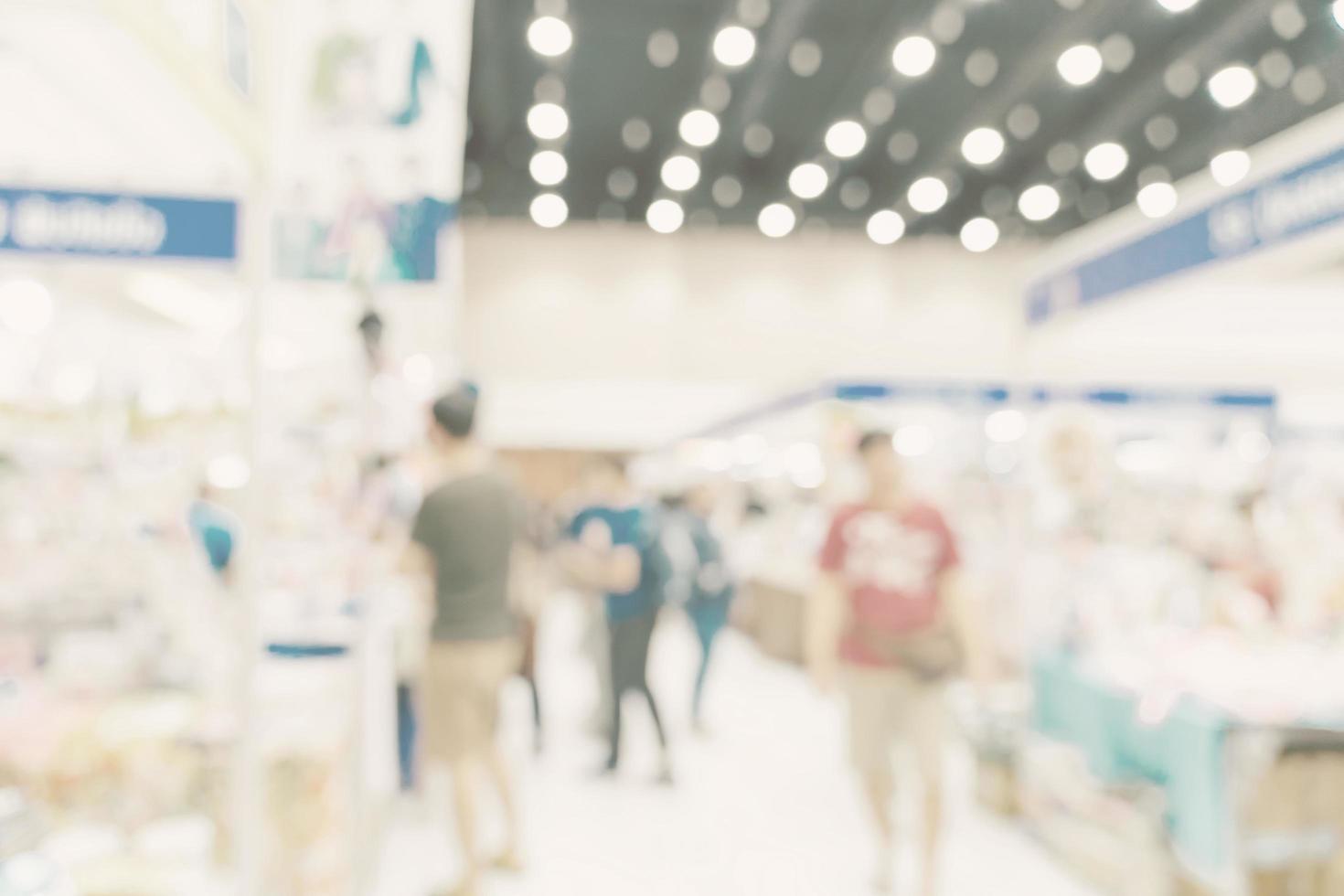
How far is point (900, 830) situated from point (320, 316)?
3.14 m

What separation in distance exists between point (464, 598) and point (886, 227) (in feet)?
39.7

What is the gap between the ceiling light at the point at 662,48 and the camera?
845 centimetres

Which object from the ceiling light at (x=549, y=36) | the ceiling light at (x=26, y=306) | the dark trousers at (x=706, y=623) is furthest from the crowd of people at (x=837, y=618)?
the ceiling light at (x=549, y=36)

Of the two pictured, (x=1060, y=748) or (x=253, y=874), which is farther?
(x=1060, y=748)

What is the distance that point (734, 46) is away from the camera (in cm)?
830

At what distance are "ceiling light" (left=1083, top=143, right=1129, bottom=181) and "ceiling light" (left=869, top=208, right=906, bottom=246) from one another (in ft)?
8.96

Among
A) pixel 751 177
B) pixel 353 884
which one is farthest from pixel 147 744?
pixel 751 177

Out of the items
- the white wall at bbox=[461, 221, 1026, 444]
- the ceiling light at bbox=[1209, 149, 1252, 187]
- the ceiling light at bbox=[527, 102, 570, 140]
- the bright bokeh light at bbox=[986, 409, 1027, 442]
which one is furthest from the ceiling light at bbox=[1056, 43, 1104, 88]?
the white wall at bbox=[461, 221, 1026, 444]

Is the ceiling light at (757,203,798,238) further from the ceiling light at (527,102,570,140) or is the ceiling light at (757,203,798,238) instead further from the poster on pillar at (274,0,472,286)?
the poster on pillar at (274,0,472,286)

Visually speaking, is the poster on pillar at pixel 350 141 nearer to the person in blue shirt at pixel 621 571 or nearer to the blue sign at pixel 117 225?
the blue sign at pixel 117 225

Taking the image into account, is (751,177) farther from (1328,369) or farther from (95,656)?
(95,656)

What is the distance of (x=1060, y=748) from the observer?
4.27 meters

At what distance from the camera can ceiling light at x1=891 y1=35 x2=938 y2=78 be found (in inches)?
324

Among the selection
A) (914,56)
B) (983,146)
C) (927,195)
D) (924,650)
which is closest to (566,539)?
(924,650)
